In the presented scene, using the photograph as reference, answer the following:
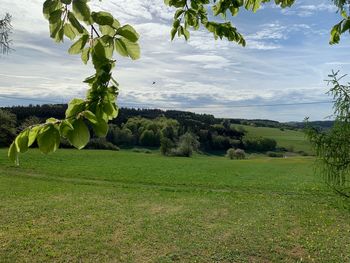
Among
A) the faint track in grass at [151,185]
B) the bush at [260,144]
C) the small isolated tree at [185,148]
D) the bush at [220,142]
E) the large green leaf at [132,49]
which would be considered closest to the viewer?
the large green leaf at [132,49]

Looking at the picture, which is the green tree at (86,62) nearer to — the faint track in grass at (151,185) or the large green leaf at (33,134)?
the large green leaf at (33,134)

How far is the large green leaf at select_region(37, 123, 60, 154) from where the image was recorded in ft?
3.71

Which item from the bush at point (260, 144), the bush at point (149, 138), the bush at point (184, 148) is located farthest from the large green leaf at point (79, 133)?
the bush at point (260, 144)

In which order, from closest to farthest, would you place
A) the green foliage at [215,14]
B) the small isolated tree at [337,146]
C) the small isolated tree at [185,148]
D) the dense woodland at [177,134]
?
the green foliage at [215,14]
the small isolated tree at [337,146]
the small isolated tree at [185,148]
the dense woodland at [177,134]

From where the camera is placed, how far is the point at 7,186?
22141mm

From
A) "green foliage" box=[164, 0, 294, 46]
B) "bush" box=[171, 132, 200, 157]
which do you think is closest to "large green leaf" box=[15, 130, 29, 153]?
"green foliage" box=[164, 0, 294, 46]

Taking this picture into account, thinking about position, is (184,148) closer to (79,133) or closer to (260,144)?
(260,144)

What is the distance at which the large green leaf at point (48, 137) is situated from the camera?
1.13m

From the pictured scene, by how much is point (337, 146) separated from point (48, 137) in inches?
337

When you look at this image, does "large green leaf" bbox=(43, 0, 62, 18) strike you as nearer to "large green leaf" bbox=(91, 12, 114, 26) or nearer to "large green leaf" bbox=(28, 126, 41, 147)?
"large green leaf" bbox=(91, 12, 114, 26)

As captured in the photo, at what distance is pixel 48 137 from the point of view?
1.13 metres

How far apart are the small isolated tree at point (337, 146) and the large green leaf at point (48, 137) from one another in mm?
8300

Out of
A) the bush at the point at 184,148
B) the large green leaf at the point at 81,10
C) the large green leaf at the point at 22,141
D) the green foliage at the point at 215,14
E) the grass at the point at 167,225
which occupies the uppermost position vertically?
the green foliage at the point at 215,14

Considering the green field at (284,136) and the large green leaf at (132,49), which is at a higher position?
the large green leaf at (132,49)
